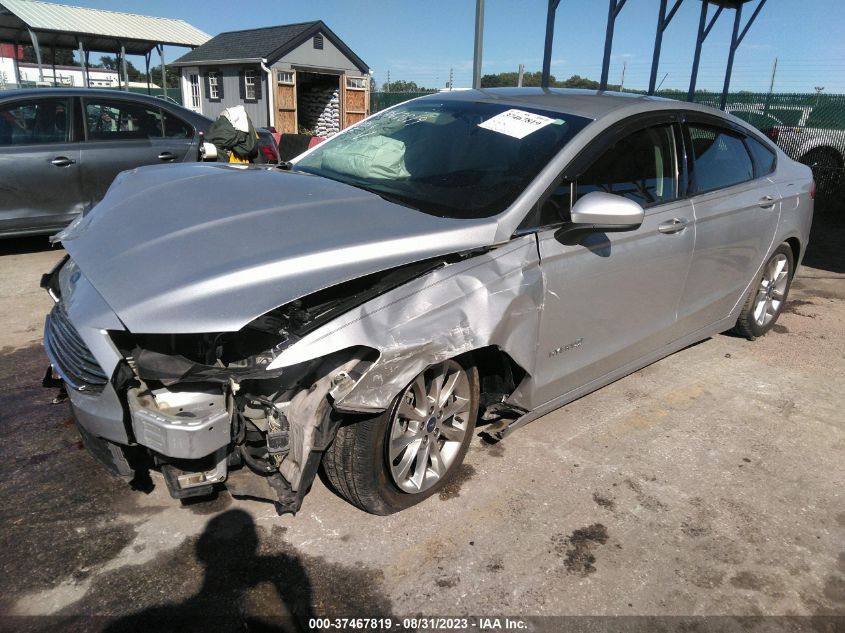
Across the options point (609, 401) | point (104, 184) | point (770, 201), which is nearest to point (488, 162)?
point (609, 401)

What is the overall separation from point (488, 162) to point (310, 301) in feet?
3.93

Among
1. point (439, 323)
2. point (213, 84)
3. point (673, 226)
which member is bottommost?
point (439, 323)

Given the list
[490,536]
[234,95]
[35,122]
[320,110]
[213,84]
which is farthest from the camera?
[320,110]

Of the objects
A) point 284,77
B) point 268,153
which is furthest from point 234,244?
point 284,77

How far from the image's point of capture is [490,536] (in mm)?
2506

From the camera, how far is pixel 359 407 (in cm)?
211

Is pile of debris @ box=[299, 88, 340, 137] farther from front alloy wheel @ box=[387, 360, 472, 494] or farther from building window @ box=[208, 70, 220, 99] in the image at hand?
front alloy wheel @ box=[387, 360, 472, 494]

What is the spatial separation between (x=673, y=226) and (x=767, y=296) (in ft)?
6.28

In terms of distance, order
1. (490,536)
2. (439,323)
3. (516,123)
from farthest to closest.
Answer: (516,123) → (490,536) → (439,323)

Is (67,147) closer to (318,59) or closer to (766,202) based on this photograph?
(766,202)

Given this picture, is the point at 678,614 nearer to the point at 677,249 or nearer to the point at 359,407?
the point at 359,407

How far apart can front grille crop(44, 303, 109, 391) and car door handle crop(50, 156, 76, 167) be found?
13.3 feet

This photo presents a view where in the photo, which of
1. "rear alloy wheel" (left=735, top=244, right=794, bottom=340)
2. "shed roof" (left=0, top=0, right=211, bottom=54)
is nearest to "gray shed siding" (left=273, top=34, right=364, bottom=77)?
"shed roof" (left=0, top=0, right=211, bottom=54)

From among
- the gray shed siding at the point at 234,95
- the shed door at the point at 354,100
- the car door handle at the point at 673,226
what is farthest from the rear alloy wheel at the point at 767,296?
the shed door at the point at 354,100
